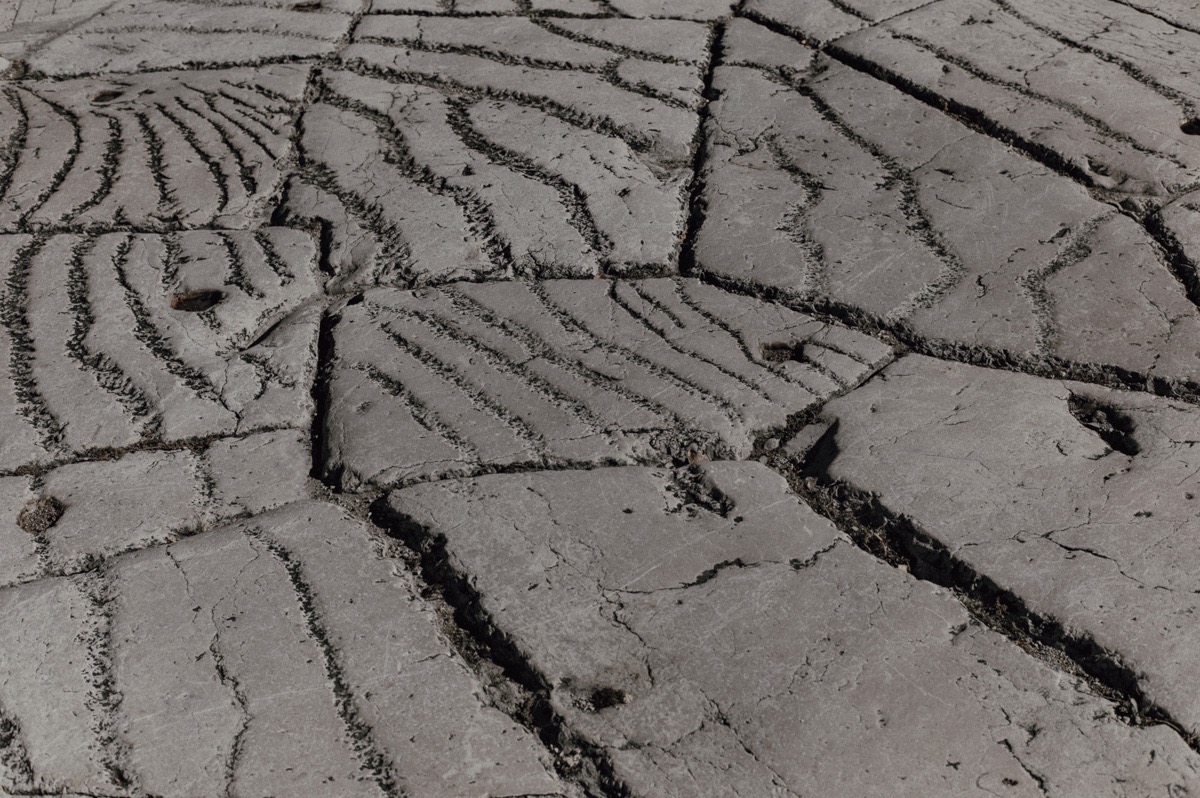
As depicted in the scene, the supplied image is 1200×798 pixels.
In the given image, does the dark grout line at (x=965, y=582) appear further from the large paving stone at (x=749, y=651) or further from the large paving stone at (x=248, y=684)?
the large paving stone at (x=248, y=684)

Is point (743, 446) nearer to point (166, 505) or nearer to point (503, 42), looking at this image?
point (166, 505)

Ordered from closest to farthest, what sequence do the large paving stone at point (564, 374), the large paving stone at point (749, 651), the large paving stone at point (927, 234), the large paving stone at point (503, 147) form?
the large paving stone at point (749, 651)
the large paving stone at point (564, 374)
the large paving stone at point (927, 234)
the large paving stone at point (503, 147)

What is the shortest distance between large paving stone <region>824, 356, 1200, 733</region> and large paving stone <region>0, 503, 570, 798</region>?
691 mm

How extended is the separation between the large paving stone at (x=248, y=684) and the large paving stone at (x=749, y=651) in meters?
0.11

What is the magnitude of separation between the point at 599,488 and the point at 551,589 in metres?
0.21

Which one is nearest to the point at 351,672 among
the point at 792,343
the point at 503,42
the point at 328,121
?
the point at 792,343

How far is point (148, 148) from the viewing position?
105 inches

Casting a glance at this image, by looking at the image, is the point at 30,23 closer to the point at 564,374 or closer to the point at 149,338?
the point at 149,338

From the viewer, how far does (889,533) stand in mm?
1716

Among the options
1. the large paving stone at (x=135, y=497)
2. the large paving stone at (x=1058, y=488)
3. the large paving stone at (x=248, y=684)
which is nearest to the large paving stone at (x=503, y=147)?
the large paving stone at (x=135, y=497)

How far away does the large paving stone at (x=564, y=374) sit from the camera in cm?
186

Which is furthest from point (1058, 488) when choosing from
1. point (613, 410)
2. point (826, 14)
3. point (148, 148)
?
point (148, 148)

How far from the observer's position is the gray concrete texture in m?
1.46

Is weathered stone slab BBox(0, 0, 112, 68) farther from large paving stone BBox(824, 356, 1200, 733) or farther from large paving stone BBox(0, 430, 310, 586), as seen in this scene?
large paving stone BBox(824, 356, 1200, 733)
